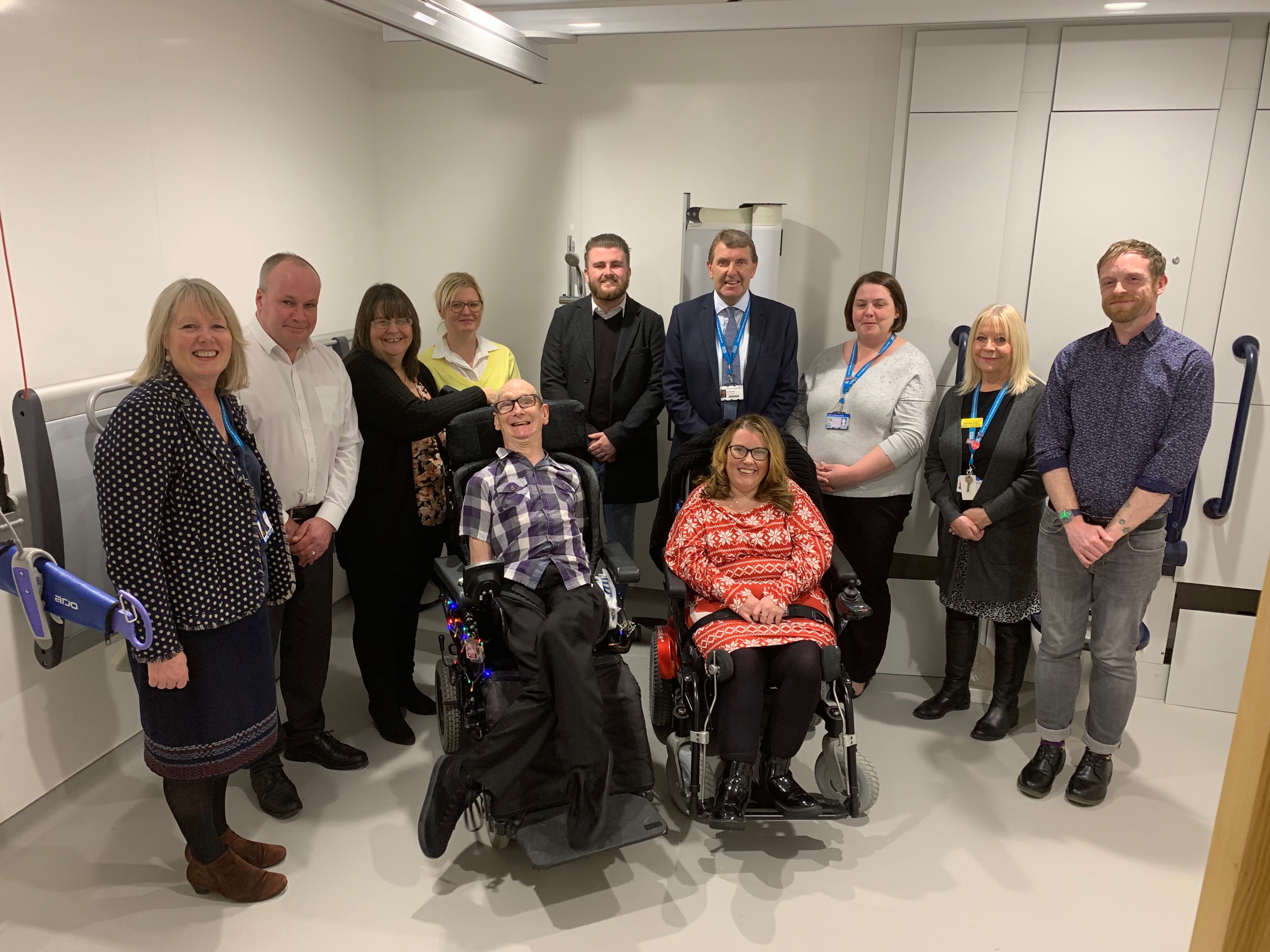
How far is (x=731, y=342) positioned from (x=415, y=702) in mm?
1862

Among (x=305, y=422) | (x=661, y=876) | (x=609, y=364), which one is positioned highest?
(x=609, y=364)

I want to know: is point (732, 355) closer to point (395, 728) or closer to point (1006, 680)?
point (1006, 680)

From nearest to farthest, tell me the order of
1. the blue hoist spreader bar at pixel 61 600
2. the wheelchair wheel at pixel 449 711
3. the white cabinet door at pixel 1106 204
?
the blue hoist spreader bar at pixel 61 600 → the wheelchair wheel at pixel 449 711 → the white cabinet door at pixel 1106 204

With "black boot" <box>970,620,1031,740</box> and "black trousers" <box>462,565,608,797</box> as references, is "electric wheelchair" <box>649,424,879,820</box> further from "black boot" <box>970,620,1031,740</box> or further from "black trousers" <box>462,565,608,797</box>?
"black boot" <box>970,620,1031,740</box>

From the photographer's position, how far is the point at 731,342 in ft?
11.4

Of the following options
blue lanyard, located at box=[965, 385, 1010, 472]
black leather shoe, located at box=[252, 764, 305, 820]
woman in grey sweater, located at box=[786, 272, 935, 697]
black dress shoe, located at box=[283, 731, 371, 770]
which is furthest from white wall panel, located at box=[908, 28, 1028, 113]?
black leather shoe, located at box=[252, 764, 305, 820]

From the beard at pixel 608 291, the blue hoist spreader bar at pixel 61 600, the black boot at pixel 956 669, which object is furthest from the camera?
the beard at pixel 608 291

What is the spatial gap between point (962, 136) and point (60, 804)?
157 inches

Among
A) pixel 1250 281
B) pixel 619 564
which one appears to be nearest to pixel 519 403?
pixel 619 564

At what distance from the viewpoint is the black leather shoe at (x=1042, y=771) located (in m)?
2.95

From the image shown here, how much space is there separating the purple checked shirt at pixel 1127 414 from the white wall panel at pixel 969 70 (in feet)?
4.05

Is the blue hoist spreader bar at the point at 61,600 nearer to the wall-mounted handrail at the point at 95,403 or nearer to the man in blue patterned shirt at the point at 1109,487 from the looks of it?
the wall-mounted handrail at the point at 95,403

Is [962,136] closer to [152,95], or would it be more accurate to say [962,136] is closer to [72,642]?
[152,95]

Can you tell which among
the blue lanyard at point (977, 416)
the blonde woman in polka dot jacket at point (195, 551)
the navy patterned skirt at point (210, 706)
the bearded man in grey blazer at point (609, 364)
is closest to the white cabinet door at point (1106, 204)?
the blue lanyard at point (977, 416)
